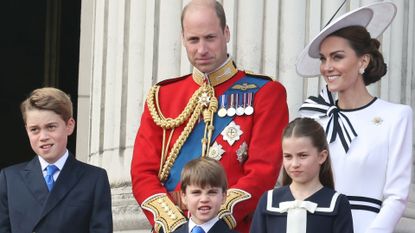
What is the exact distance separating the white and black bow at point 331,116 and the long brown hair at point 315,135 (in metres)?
0.30

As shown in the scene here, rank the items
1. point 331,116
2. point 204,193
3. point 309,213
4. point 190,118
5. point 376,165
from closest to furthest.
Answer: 1. point 309,213
2. point 204,193
3. point 376,165
4. point 331,116
5. point 190,118

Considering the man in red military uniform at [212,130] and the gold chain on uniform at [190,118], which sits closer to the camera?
the man in red military uniform at [212,130]

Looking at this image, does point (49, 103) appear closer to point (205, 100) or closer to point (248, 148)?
point (205, 100)

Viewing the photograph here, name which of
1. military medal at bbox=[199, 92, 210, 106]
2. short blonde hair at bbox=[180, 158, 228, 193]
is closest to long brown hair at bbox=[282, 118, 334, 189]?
short blonde hair at bbox=[180, 158, 228, 193]

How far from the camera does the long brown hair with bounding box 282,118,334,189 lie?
6.58m

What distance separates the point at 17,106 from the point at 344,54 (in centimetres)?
727

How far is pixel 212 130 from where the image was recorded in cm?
721

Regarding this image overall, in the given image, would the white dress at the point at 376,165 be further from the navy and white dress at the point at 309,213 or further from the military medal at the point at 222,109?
the military medal at the point at 222,109

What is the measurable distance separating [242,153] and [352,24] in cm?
79

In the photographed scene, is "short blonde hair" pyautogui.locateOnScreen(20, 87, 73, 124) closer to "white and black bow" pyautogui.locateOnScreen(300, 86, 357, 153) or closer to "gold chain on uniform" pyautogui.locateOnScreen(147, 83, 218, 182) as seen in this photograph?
"gold chain on uniform" pyautogui.locateOnScreen(147, 83, 218, 182)

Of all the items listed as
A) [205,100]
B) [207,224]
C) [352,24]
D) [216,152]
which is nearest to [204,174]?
[207,224]

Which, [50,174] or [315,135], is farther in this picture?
[50,174]

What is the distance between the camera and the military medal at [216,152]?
7.12 m

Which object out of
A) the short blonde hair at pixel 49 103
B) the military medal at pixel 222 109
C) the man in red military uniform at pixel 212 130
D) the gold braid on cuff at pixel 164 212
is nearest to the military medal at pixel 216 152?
the man in red military uniform at pixel 212 130
